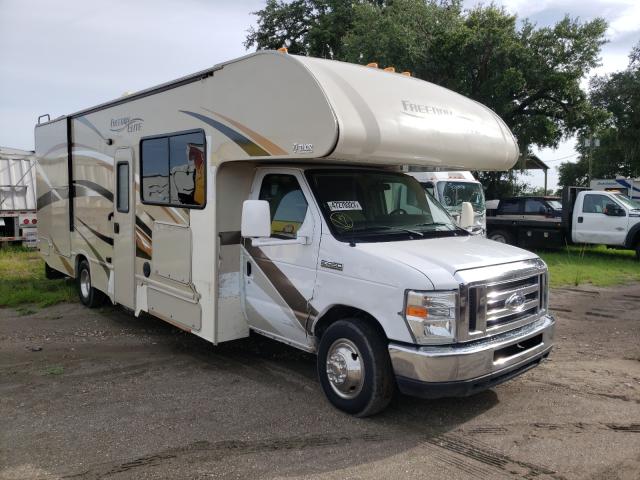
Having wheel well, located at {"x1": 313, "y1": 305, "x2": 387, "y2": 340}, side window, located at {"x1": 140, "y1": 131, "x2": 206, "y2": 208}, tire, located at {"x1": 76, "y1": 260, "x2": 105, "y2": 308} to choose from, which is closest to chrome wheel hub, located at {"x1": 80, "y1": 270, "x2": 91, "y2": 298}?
tire, located at {"x1": 76, "y1": 260, "x2": 105, "y2": 308}

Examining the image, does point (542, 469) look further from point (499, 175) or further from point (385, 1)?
point (385, 1)

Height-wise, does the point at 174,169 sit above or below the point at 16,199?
above

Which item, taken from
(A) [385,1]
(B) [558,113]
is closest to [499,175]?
(B) [558,113]

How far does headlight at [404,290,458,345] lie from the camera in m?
4.11

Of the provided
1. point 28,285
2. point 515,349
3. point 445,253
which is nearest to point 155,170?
point 445,253

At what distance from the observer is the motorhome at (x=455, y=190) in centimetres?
1433

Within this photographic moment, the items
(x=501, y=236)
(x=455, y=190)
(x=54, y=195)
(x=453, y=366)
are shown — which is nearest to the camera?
(x=453, y=366)

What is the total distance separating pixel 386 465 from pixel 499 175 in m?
25.0

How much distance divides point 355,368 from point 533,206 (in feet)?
48.0

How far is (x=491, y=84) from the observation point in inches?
860

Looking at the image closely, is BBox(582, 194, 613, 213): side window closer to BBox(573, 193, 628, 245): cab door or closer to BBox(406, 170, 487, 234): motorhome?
BBox(573, 193, 628, 245): cab door

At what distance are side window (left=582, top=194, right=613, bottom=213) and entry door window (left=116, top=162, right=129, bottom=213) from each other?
12.9 meters

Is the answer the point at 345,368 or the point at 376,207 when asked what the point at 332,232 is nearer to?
the point at 376,207

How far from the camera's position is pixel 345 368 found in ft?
15.2
